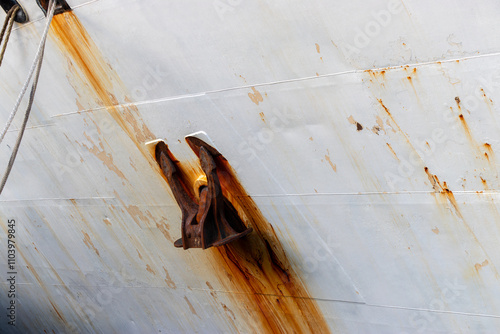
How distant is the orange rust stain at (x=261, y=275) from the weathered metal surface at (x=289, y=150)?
1cm

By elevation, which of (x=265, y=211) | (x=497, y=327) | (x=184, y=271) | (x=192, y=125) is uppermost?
(x=192, y=125)

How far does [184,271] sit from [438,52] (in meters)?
2.03

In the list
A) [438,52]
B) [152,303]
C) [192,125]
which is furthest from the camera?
[152,303]

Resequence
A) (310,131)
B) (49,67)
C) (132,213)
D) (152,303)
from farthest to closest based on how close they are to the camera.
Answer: (152,303) → (132,213) → (49,67) → (310,131)

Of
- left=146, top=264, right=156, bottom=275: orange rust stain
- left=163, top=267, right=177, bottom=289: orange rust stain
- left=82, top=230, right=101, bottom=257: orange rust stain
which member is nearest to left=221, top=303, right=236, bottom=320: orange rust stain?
left=163, top=267, right=177, bottom=289: orange rust stain

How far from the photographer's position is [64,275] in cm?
386

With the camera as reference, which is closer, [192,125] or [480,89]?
[480,89]

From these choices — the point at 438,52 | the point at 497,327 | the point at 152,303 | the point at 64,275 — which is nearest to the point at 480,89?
the point at 438,52

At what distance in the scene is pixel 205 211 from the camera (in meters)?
2.60

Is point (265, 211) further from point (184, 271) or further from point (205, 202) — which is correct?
point (184, 271)

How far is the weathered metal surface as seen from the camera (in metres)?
2.03

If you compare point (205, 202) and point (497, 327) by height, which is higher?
point (205, 202)

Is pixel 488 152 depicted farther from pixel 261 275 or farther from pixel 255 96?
pixel 261 275

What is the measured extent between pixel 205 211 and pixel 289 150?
0.54 meters
